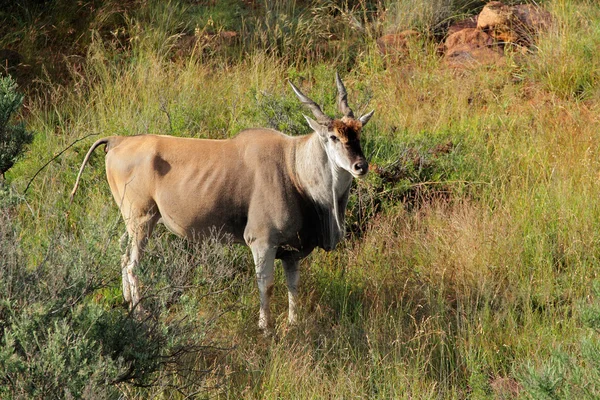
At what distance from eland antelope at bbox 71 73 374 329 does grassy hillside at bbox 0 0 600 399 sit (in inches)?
10.3

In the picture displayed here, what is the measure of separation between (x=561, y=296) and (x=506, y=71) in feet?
13.1

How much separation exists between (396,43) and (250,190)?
484 cm

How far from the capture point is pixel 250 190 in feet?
20.1

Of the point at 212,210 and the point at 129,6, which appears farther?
the point at 129,6

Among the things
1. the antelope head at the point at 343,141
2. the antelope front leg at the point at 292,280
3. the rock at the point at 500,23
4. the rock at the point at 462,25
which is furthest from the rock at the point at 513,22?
the antelope front leg at the point at 292,280

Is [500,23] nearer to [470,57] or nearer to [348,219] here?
[470,57]

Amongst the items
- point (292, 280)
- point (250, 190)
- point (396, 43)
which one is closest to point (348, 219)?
point (292, 280)

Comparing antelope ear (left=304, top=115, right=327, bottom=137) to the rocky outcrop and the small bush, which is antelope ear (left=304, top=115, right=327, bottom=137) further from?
the rocky outcrop

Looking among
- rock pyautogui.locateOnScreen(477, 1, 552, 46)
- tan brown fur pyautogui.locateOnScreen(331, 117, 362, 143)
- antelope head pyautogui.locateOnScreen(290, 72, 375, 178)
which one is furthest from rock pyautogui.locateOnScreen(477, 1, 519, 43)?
tan brown fur pyautogui.locateOnScreen(331, 117, 362, 143)

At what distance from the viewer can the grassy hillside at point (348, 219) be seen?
4746mm

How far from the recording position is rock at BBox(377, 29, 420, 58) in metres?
10.3

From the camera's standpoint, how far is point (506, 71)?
32.0 feet

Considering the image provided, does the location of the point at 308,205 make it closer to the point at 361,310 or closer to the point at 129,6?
the point at 361,310

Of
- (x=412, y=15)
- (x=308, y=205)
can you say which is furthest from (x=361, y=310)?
(x=412, y=15)
